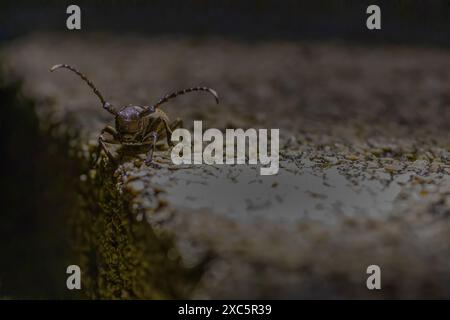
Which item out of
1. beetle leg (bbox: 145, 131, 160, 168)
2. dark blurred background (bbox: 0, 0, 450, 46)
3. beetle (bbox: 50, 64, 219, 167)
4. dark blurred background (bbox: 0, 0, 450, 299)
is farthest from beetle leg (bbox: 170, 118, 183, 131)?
dark blurred background (bbox: 0, 0, 450, 46)

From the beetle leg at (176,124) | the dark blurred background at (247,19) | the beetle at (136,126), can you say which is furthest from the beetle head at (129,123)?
the dark blurred background at (247,19)

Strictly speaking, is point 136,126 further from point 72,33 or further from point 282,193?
point 72,33

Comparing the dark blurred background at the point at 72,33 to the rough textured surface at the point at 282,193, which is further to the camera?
the dark blurred background at the point at 72,33

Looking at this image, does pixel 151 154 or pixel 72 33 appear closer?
pixel 151 154

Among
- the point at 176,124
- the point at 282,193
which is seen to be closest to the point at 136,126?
the point at 176,124

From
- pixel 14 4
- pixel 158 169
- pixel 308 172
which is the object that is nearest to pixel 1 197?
pixel 14 4

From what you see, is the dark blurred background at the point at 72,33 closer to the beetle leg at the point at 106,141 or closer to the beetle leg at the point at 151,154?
the beetle leg at the point at 106,141
